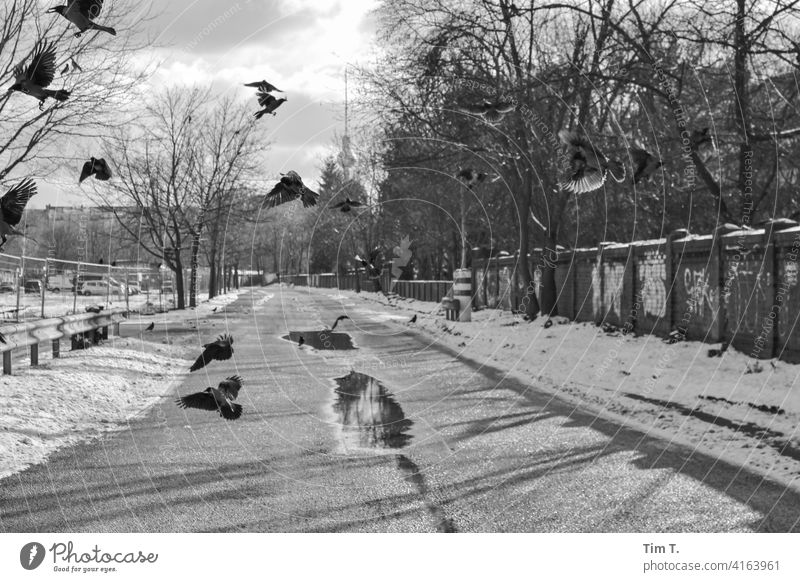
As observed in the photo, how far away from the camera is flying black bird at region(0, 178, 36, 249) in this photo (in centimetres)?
351

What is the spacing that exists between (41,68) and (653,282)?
45.4 feet

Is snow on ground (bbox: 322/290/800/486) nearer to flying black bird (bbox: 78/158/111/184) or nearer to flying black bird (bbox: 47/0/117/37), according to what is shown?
flying black bird (bbox: 78/158/111/184)

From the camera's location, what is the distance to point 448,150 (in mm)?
19125

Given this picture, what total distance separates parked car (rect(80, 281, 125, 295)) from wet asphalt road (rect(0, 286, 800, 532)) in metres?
21.3

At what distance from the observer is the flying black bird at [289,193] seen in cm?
355

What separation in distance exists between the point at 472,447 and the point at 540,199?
776 inches

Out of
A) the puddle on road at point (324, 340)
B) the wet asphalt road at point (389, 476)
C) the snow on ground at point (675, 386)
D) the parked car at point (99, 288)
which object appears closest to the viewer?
the wet asphalt road at point (389, 476)

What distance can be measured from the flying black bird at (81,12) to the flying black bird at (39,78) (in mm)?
375

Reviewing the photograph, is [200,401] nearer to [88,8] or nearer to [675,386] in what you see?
[88,8]

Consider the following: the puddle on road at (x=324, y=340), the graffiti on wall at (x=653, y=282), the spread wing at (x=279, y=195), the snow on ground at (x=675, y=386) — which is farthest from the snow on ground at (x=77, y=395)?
the graffiti on wall at (x=653, y=282)

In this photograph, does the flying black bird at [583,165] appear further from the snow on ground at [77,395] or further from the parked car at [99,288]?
the parked car at [99,288]

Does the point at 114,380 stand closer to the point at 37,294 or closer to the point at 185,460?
the point at 185,460

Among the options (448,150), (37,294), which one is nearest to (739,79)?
(448,150)

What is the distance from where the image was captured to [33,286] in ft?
74.1
